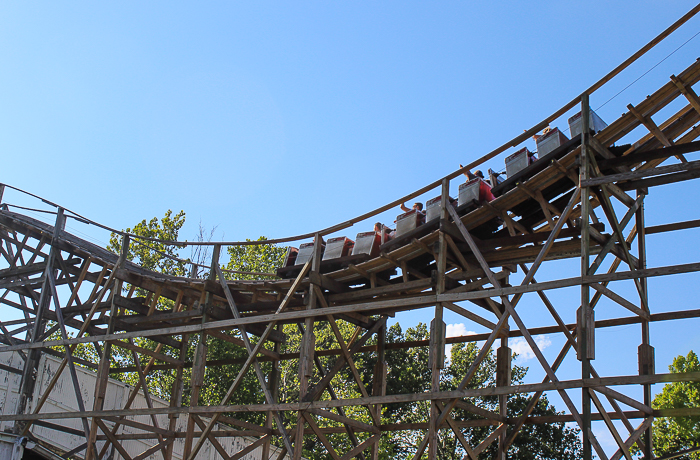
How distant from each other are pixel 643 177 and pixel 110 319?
11.1 m

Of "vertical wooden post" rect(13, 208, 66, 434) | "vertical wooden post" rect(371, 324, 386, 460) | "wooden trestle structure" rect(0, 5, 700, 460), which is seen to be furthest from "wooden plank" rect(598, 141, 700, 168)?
"vertical wooden post" rect(13, 208, 66, 434)

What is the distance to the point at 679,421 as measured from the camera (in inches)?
1158

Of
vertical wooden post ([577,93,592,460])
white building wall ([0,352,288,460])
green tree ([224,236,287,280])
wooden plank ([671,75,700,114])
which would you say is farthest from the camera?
green tree ([224,236,287,280])

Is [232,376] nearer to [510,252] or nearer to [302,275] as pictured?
[302,275]

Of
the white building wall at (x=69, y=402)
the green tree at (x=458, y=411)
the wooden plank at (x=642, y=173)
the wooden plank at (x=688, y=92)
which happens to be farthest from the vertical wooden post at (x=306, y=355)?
the green tree at (x=458, y=411)

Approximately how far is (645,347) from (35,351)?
494 inches

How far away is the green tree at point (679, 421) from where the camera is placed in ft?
94.8

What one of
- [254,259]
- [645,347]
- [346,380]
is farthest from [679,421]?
[645,347]

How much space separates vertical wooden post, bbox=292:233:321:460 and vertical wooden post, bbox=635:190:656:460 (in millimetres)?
5332

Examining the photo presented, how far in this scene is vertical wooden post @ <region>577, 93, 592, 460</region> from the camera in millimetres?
8859

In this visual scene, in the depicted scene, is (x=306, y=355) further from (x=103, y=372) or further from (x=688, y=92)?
(x=688, y=92)

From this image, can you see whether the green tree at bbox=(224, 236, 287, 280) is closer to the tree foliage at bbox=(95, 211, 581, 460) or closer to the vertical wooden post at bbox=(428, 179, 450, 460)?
the tree foliage at bbox=(95, 211, 581, 460)

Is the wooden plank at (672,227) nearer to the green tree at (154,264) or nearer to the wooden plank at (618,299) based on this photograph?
the wooden plank at (618,299)

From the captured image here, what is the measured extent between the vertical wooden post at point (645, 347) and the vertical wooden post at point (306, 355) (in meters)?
5.33
